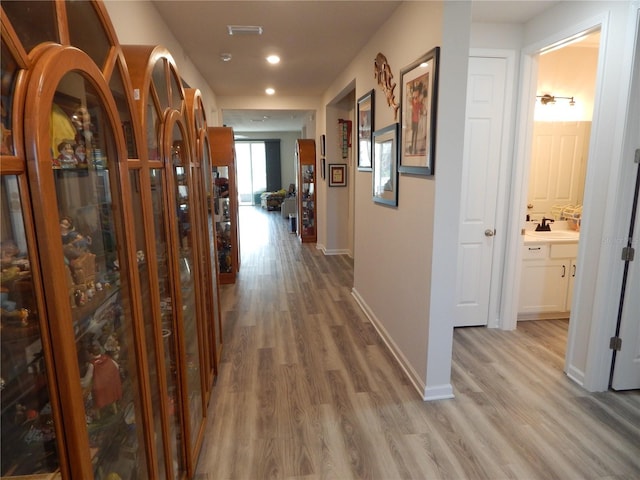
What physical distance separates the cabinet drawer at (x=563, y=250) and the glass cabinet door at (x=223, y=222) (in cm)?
371

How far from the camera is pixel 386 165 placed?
10.4ft

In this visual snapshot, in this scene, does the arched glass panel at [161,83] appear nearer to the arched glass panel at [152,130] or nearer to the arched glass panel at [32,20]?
the arched glass panel at [152,130]

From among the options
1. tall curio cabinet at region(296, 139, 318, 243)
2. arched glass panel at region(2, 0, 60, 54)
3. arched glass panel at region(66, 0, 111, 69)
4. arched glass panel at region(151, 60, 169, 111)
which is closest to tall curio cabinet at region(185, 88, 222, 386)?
arched glass panel at region(151, 60, 169, 111)

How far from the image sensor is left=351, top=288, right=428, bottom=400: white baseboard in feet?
8.53

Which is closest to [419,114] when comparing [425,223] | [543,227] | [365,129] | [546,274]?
[425,223]

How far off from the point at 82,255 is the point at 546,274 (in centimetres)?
386

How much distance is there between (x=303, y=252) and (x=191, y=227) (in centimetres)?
493

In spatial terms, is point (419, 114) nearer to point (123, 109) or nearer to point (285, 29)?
point (285, 29)

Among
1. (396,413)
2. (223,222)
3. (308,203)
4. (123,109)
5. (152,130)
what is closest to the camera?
(123,109)

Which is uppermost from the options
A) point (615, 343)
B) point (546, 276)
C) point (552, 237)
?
point (552, 237)

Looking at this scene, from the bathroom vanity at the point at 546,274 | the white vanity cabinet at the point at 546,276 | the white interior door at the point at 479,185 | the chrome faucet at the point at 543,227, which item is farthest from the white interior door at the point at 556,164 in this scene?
the white interior door at the point at 479,185

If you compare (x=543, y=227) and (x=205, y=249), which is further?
(x=543, y=227)

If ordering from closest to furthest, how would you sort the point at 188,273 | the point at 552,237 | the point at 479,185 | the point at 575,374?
the point at 188,273 < the point at 575,374 < the point at 479,185 < the point at 552,237

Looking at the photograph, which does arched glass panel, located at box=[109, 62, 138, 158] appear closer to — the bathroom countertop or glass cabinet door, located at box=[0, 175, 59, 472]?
glass cabinet door, located at box=[0, 175, 59, 472]
